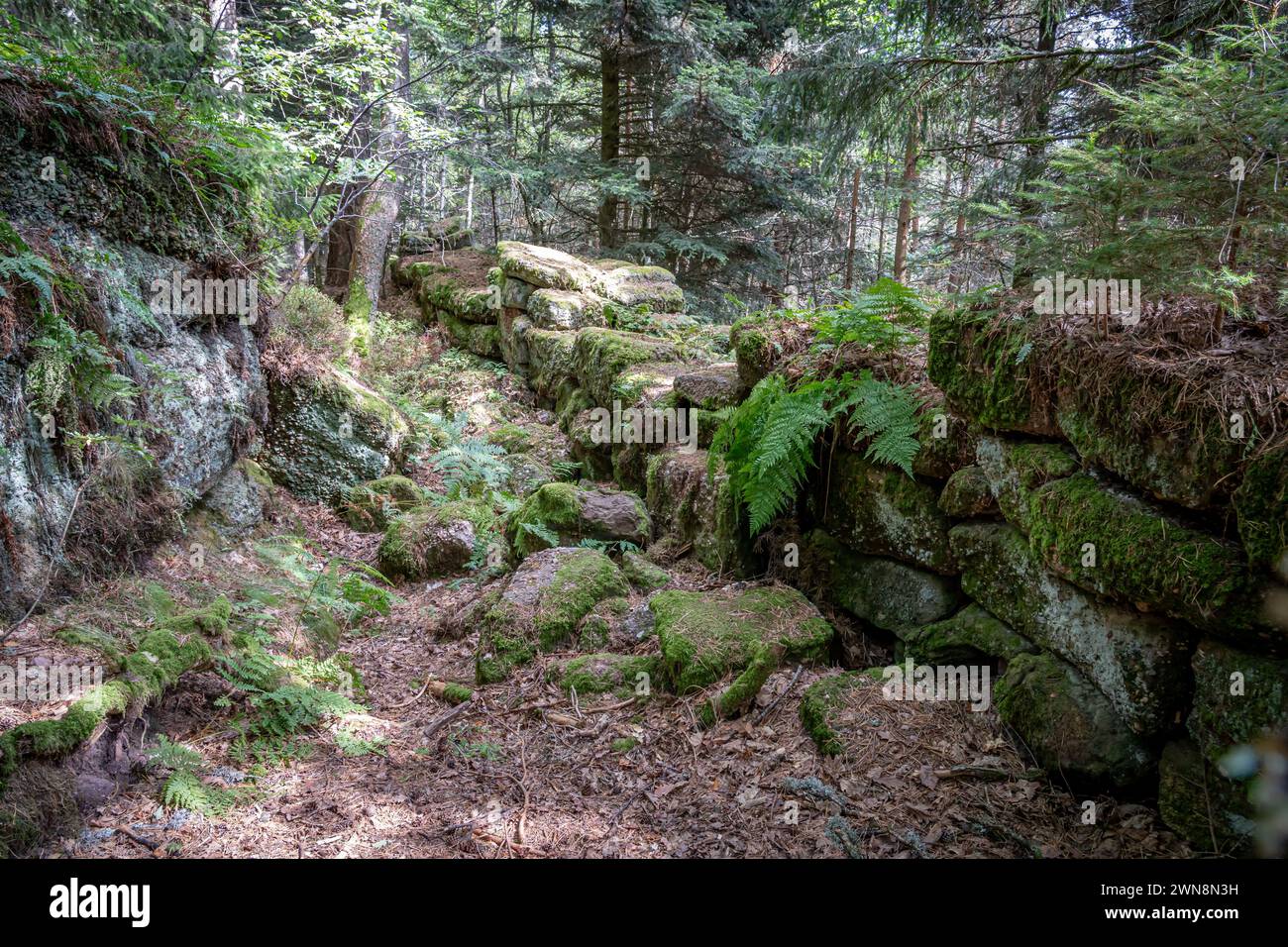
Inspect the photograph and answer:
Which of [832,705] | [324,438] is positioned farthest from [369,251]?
[832,705]

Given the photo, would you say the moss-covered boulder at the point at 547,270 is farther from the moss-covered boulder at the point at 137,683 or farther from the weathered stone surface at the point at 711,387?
the moss-covered boulder at the point at 137,683

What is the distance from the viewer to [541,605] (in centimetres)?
514

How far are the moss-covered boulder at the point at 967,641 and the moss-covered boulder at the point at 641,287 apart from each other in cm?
741

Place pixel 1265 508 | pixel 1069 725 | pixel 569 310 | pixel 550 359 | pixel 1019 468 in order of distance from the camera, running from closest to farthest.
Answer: pixel 1265 508
pixel 1069 725
pixel 1019 468
pixel 550 359
pixel 569 310

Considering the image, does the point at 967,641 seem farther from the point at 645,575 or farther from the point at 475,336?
the point at 475,336

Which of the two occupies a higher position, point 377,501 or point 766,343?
point 766,343

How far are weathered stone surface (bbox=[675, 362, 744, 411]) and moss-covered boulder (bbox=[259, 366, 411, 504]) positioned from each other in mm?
3790

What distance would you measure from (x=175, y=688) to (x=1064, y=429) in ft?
16.1

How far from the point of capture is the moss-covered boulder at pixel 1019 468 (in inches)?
130

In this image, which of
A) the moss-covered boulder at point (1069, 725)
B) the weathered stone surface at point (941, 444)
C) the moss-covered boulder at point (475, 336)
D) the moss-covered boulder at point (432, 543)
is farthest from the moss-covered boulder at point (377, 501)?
the moss-covered boulder at point (1069, 725)

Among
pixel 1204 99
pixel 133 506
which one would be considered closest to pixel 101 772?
pixel 133 506

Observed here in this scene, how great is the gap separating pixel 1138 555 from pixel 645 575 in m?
3.41
